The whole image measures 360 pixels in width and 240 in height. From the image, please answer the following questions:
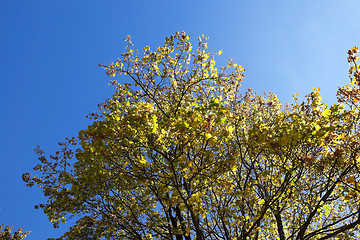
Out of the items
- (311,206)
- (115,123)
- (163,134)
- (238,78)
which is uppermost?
(238,78)

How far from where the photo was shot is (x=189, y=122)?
6098 millimetres

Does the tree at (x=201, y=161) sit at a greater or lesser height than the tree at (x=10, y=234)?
lesser

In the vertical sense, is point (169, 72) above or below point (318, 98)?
above

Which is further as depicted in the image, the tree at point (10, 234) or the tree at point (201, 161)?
the tree at point (10, 234)

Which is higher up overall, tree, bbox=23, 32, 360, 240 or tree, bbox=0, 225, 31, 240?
tree, bbox=0, 225, 31, 240

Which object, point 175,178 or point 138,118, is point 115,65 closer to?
point 138,118

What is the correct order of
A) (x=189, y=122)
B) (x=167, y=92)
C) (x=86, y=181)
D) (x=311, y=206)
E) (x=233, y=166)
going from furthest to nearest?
Result: (x=167, y=92), (x=311, y=206), (x=86, y=181), (x=233, y=166), (x=189, y=122)

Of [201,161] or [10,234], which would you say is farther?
[10,234]

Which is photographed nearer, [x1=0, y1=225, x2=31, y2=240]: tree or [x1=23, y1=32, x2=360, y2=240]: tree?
[x1=23, y1=32, x2=360, y2=240]: tree

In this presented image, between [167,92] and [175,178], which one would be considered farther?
[167,92]

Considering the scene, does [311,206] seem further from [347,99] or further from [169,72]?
[169,72]

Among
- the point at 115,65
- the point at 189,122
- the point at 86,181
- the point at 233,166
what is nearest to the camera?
the point at 189,122

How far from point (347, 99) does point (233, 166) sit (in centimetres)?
353

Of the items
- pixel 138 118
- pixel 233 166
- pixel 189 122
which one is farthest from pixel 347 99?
pixel 138 118
